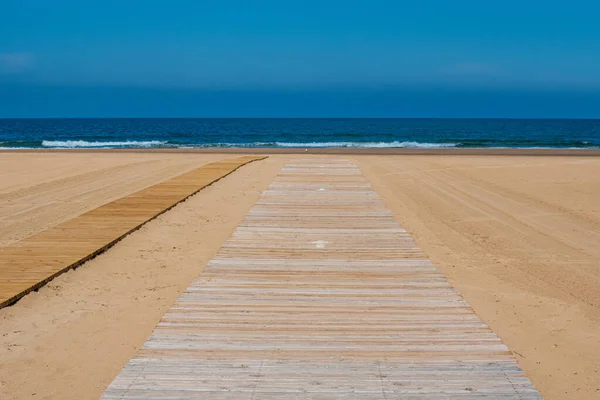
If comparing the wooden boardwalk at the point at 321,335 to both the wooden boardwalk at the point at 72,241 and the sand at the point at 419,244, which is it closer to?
the sand at the point at 419,244

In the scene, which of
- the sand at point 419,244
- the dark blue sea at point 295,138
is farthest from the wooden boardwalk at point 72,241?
the dark blue sea at point 295,138

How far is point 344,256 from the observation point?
705cm

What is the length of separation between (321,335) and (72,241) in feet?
14.8

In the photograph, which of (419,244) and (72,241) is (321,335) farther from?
(72,241)

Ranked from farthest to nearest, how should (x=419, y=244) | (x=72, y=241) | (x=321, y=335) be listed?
(x=419, y=244) → (x=72, y=241) → (x=321, y=335)

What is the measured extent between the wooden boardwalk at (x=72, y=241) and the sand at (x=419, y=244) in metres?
0.17

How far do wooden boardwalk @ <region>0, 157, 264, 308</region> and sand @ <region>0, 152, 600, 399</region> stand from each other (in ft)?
0.55

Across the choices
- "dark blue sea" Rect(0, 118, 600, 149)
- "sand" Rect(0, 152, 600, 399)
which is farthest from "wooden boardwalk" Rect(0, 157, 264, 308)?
"dark blue sea" Rect(0, 118, 600, 149)

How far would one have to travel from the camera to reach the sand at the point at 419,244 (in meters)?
4.54

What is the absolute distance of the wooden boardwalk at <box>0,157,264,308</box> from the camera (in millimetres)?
6246

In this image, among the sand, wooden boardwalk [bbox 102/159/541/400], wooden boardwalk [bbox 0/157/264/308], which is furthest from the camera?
wooden boardwalk [bbox 0/157/264/308]

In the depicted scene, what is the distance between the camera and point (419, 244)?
8422 millimetres

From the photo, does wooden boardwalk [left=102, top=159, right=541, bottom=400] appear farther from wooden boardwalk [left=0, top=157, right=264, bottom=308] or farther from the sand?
wooden boardwalk [left=0, top=157, right=264, bottom=308]

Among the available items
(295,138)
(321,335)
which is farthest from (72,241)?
(295,138)
